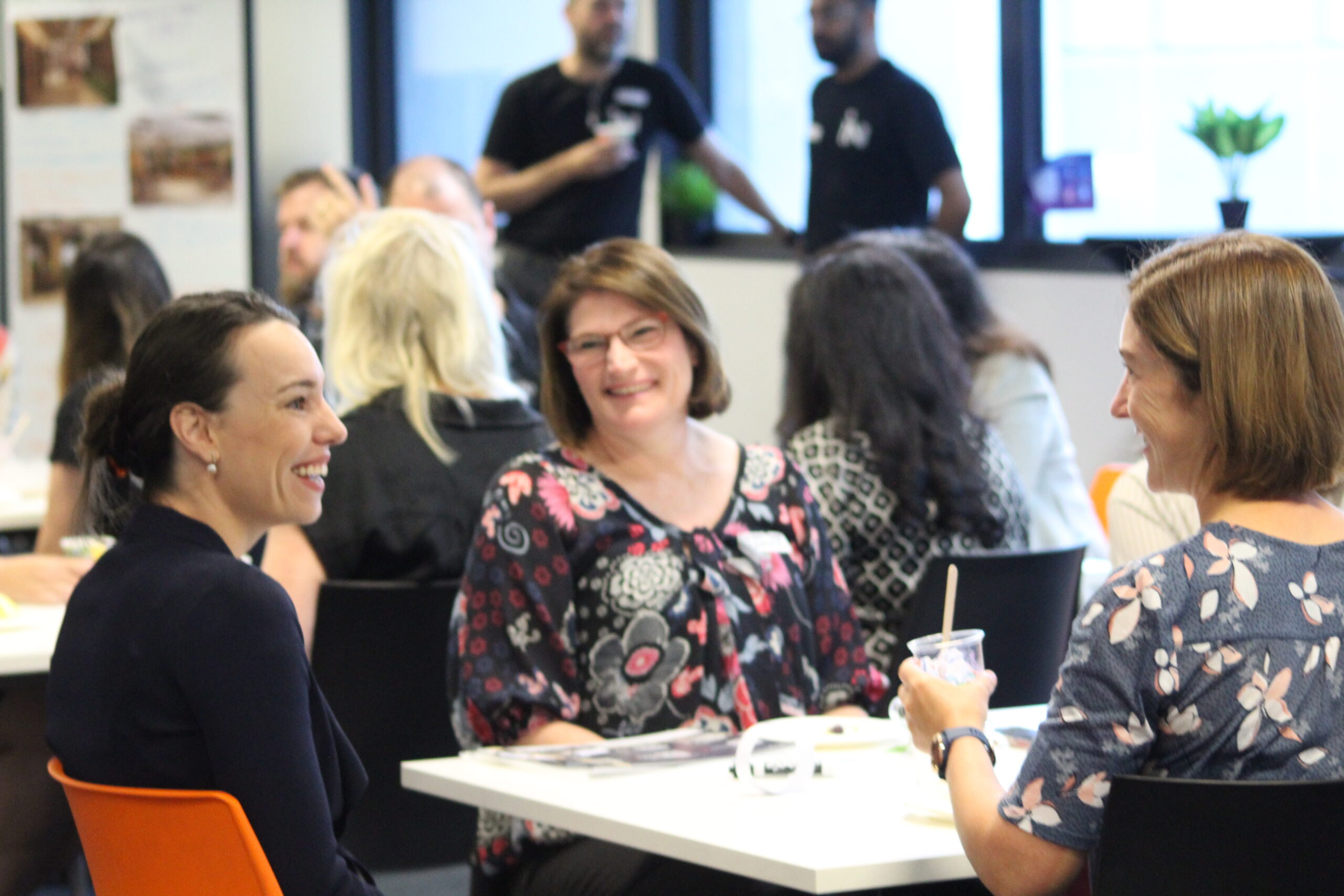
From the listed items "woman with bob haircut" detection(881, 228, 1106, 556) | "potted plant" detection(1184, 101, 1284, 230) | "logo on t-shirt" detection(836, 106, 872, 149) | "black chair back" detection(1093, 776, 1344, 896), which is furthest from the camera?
"logo on t-shirt" detection(836, 106, 872, 149)

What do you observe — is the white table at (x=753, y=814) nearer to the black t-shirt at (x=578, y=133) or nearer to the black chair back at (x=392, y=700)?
the black chair back at (x=392, y=700)

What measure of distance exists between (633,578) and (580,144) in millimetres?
3699

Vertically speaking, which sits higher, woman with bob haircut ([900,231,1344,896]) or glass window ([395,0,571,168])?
glass window ([395,0,571,168])

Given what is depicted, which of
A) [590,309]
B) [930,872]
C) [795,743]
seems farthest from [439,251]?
[930,872]

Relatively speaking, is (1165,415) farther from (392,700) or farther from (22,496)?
(22,496)

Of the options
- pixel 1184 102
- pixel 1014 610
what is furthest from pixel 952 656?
pixel 1184 102

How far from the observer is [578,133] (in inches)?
231

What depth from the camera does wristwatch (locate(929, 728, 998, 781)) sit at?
5.59 feet

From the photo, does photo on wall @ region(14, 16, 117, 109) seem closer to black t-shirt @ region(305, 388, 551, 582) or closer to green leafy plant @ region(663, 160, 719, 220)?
green leafy plant @ region(663, 160, 719, 220)

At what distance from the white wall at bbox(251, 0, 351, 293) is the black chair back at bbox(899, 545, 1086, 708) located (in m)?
4.85

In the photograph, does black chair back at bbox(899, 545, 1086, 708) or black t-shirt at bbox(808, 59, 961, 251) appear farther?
black t-shirt at bbox(808, 59, 961, 251)

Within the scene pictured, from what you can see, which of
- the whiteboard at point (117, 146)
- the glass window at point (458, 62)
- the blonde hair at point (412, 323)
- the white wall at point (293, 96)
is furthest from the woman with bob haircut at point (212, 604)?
the glass window at point (458, 62)

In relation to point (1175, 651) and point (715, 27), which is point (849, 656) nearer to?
point (1175, 651)

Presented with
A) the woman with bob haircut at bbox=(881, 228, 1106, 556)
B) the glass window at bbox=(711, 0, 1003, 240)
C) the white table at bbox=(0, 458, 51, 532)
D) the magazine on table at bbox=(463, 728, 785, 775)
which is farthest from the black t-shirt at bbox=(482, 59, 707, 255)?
the magazine on table at bbox=(463, 728, 785, 775)
